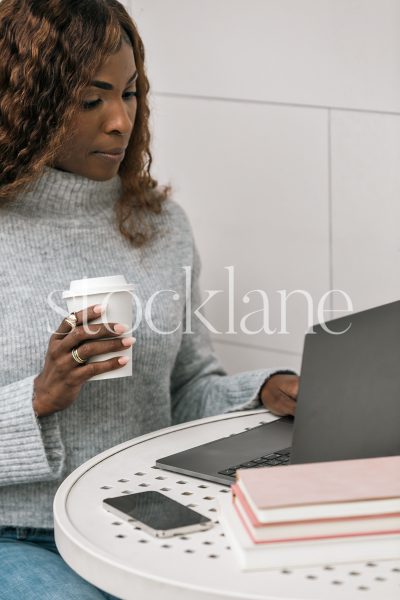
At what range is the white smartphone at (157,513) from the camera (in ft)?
3.22

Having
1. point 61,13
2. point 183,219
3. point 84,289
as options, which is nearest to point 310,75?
point 183,219

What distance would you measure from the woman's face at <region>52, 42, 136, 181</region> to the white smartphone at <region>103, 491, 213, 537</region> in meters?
0.63

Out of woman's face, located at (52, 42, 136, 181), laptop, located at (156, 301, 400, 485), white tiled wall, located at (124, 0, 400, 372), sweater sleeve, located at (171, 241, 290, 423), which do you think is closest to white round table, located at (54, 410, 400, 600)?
laptop, located at (156, 301, 400, 485)

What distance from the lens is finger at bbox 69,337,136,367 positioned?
4.02 feet

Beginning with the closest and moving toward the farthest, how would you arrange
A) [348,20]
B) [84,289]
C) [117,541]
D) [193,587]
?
[193,587] → [117,541] → [84,289] → [348,20]

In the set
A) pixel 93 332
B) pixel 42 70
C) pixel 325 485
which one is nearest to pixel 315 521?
pixel 325 485

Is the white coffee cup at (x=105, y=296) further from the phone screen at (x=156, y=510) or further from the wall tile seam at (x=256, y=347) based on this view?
the wall tile seam at (x=256, y=347)

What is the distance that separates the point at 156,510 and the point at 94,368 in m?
0.27

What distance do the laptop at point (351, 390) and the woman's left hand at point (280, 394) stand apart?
318mm

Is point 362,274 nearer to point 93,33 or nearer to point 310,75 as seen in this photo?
point 310,75

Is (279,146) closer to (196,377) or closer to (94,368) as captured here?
(196,377)

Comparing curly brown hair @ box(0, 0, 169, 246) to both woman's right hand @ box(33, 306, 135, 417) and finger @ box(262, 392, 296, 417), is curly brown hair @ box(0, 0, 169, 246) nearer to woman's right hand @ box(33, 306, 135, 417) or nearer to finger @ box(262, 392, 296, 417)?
woman's right hand @ box(33, 306, 135, 417)

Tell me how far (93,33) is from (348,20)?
47 centimetres

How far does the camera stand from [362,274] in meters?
1.71
